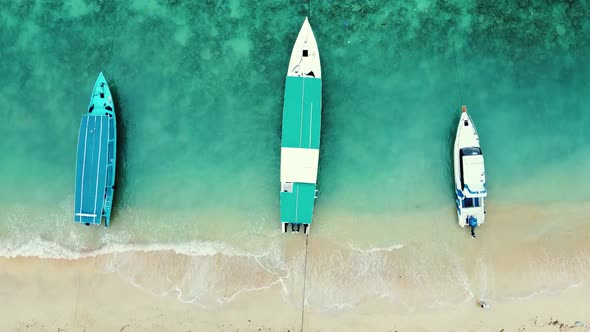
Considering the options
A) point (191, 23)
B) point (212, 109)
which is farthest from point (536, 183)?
point (191, 23)

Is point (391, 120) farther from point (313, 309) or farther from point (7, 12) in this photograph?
point (7, 12)

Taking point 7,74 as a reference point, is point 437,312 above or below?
below

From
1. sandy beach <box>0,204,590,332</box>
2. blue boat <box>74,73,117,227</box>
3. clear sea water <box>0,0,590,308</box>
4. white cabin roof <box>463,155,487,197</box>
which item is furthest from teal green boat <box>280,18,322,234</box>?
blue boat <box>74,73,117,227</box>

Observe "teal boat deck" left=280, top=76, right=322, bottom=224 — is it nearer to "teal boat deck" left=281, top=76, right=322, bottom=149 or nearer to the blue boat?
"teal boat deck" left=281, top=76, right=322, bottom=149

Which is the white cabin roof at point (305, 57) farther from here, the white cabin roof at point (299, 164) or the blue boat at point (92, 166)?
the blue boat at point (92, 166)

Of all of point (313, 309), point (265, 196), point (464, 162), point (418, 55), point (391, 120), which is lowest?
point (313, 309)

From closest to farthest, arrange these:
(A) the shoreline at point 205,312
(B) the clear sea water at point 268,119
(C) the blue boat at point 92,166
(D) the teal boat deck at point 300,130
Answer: (D) the teal boat deck at point 300,130, (C) the blue boat at point 92,166, (A) the shoreline at point 205,312, (B) the clear sea water at point 268,119

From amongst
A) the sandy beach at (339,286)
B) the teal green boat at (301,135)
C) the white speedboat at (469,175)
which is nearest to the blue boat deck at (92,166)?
the sandy beach at (339,286)
